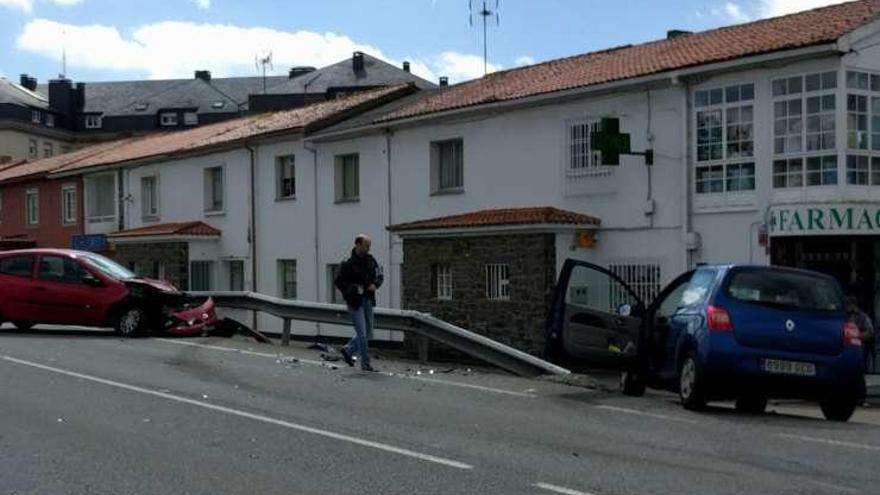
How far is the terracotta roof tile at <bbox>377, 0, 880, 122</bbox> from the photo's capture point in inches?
693

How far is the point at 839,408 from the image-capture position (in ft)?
37.2

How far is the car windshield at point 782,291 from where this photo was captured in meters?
11.1

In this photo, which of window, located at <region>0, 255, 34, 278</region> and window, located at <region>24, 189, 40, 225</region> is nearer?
window, located at <region>0, 255, 34, 278</region>

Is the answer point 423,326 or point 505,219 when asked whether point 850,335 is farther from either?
point 505,219

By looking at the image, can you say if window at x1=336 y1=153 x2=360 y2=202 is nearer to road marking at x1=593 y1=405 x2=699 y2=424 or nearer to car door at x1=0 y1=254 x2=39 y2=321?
car door at x1=0 y1=254 x2=39 y2=321

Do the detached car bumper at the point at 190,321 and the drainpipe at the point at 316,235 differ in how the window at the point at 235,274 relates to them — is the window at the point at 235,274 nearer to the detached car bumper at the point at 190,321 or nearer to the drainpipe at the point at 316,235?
the drainpipe at the point at 316,235

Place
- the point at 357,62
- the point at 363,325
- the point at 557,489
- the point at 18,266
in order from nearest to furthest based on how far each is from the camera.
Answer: the point at 557,489 < the point at 363,325 < the point at 18,266 < the point at 357,62

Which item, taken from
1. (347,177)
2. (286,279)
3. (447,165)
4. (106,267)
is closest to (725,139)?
(447,165)

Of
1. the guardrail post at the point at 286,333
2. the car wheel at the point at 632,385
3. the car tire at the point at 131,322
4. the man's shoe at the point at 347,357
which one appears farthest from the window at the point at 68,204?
the car wheel at the point at 632,385

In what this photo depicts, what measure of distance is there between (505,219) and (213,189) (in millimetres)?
14688

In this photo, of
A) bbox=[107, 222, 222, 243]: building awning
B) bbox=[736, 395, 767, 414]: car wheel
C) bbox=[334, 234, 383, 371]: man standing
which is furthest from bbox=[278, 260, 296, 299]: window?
bbox=[736, 395, 767, 414]: car wheel

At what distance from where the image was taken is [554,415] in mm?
10805

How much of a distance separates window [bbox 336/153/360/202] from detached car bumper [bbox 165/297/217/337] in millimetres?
7912

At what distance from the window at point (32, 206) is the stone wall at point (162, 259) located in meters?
8.65
